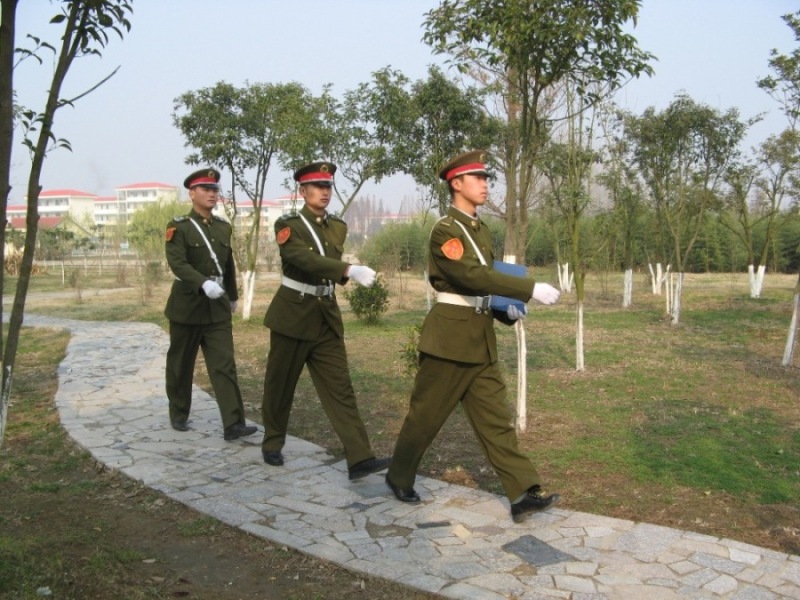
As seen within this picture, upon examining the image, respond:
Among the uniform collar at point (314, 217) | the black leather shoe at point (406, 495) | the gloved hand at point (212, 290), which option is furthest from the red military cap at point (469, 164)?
the gloved hand at point (212, 290)

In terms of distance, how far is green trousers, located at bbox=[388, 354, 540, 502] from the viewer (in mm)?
3975

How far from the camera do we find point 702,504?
4.26m

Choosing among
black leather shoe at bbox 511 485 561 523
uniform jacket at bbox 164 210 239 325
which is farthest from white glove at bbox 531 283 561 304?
uniform jacket at bbox 164 210 239 325

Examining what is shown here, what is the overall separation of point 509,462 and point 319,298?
1.67 metres

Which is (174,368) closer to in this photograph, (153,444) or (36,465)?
(153,444)

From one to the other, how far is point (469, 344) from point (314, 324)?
123cm

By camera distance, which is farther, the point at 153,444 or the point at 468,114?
the point at 468,114

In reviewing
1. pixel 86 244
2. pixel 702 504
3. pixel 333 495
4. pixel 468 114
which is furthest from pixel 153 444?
pixel 86 244

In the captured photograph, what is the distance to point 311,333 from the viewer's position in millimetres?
4840

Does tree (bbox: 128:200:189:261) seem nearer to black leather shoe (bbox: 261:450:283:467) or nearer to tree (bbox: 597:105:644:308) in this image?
tree (bbox: 597:105:644:308)

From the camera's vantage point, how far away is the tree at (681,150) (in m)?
14.2

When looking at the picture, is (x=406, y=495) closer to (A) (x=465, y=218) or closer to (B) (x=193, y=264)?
(A) (x=465, y=218)

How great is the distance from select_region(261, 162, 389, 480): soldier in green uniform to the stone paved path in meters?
0.35

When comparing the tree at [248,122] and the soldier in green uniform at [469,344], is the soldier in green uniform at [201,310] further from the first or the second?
the tree at [248,122]
